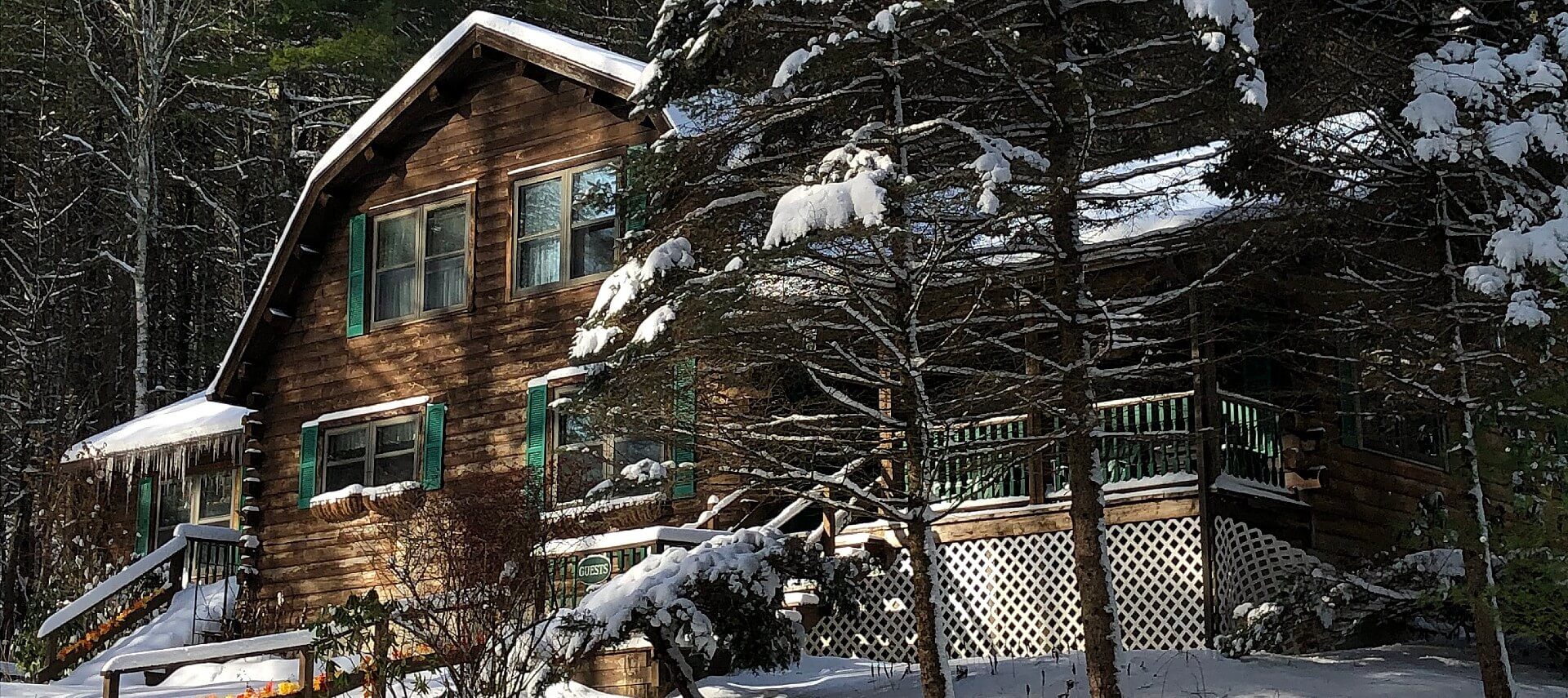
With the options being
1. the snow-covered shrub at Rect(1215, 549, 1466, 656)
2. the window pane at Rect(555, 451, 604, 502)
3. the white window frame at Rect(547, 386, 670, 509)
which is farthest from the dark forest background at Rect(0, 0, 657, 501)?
the snow-covered shrub at Rect(1215, 549, 1466, 656)

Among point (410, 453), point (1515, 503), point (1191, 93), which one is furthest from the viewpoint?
point (410, 453)

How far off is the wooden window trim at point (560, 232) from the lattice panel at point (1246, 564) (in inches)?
279

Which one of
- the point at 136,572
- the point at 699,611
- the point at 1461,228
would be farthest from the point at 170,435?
the point at 1461,228

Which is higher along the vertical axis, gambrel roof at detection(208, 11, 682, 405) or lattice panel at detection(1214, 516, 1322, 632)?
gambrel roof at detection(208, 11, 682, 405)

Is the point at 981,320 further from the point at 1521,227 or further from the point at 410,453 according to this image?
the point at 410,453

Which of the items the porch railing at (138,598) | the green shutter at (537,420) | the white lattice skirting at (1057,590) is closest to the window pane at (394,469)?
the green shutter at (537,420)

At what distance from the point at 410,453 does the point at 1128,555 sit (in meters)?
8.84

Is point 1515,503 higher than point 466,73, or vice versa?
point 466,73

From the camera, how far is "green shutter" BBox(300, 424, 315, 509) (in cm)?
2061

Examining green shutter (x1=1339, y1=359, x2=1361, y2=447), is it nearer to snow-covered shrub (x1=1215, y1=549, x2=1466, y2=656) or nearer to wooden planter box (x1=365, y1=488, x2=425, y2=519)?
snow-covered shrub (x1=1215, y1=549, x2=1466, y2=656)

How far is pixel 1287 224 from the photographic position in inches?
485

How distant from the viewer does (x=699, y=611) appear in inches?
499

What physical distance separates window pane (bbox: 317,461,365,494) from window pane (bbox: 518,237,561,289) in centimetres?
315

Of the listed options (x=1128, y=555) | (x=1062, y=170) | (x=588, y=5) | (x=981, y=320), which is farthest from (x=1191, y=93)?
(x=588, y=5)
